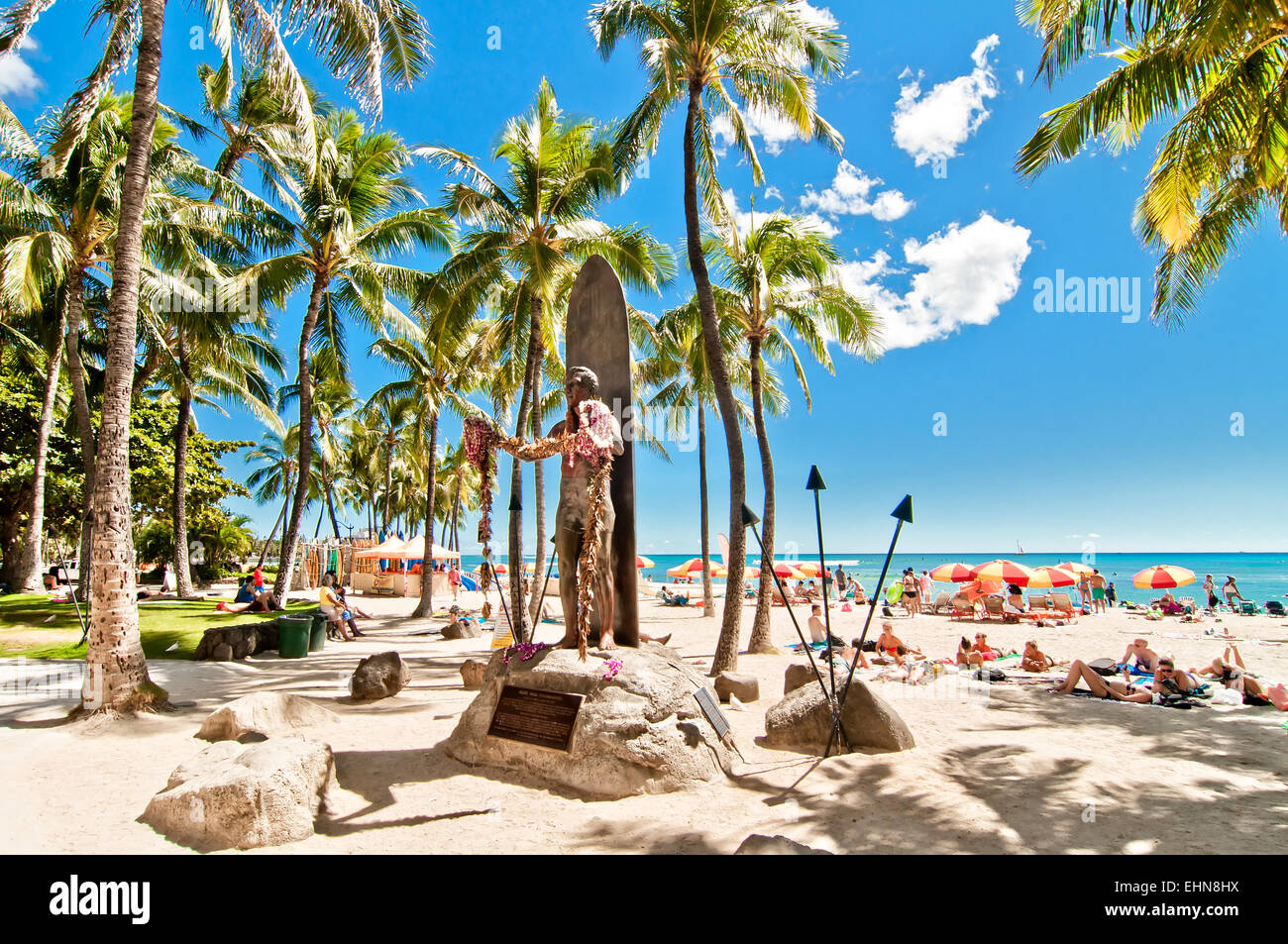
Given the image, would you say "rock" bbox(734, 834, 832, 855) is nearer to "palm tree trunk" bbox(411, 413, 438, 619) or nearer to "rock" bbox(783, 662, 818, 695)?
"rock" bbox(783, 662, 818, 695)

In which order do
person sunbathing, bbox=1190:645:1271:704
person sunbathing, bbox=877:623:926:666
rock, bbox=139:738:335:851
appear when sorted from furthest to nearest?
person sunbathing, bbox=877:623:926:666 → person sunbathing, bbox=1190:645:1271:704 → rock, bbox=139:738:335:851

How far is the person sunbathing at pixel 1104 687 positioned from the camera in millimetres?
9320

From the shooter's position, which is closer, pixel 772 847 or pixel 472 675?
pixel 772 847

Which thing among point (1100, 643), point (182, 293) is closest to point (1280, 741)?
point (1100, 643)

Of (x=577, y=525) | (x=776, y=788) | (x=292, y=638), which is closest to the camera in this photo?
(x=776, y=788)

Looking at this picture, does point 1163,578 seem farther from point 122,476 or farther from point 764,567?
point 122,476

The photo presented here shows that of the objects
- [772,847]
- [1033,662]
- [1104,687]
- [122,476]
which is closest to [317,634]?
[122,476]

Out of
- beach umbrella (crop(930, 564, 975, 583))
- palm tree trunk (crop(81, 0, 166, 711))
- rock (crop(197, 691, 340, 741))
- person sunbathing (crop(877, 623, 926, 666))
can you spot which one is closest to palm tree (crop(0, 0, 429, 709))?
palm tree trunk (crop(81, 0, 166, 711))

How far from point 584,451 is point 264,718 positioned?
15.4ft

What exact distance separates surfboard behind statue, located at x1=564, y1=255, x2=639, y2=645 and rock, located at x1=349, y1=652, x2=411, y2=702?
4701mm

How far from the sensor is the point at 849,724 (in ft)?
21.9

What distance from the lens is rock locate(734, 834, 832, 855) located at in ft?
10.8

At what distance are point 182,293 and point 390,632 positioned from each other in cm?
1071

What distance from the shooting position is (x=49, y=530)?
2398 centimetres
